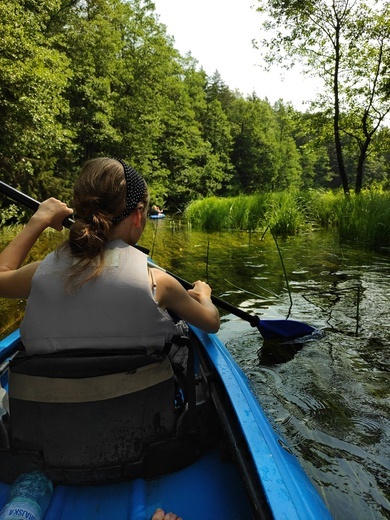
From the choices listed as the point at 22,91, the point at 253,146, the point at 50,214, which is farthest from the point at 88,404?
the point at 253,146

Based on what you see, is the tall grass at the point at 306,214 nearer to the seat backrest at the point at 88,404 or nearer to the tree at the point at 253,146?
the seat backrest at the point at 88,404

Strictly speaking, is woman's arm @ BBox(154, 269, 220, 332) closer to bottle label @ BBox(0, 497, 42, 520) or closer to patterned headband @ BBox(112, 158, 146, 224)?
patterned headband @ BBox(112, 158, 146, 224)

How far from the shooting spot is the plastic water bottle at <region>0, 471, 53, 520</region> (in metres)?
1.18

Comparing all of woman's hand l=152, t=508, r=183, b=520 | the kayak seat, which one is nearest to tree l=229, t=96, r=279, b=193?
the kayak seat

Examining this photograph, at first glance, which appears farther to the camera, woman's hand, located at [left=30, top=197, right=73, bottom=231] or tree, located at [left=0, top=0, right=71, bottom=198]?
tree, located at [left=0, top=0, right=71, bottom=198]

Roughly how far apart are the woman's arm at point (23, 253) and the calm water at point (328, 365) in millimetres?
1575

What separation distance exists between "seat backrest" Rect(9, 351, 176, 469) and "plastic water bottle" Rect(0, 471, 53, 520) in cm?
8

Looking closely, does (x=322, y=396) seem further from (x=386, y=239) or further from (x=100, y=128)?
(x=100, y=128)

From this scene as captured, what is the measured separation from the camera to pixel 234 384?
5.95 ft

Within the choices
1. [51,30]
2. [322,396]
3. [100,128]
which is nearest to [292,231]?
[322,396]

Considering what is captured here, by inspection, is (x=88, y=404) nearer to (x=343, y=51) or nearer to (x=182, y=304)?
(x=182, y=304)

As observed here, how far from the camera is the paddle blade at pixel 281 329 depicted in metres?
3.60

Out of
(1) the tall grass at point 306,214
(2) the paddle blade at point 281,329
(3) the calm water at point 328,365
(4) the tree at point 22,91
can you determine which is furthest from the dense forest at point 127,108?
(2) the paddle blade at point 281,329

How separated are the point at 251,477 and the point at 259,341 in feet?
8.25
